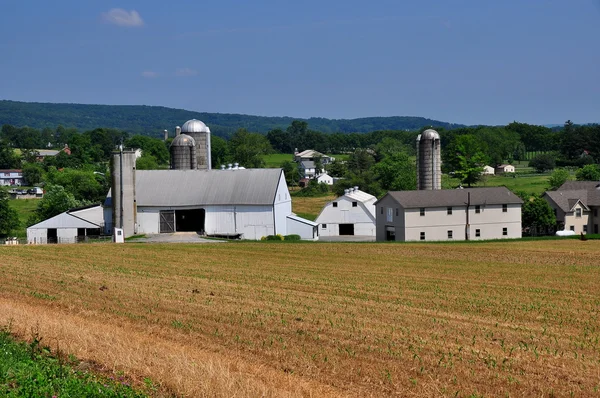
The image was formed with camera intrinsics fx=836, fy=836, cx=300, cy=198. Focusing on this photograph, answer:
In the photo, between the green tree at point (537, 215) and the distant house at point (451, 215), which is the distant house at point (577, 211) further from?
the distant house at point (451, 215)

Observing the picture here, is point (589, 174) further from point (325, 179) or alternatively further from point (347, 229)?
point (325, 179)

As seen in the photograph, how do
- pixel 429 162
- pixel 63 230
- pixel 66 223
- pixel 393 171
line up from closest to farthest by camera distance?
pixel 63 230 → pixel 66 223 → pixel 429 162 → pixel 393 171

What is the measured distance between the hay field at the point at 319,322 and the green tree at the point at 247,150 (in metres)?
112

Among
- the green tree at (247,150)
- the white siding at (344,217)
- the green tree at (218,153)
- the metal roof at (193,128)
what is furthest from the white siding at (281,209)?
the green tree at (218,153)

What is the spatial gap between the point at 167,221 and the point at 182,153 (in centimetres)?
917

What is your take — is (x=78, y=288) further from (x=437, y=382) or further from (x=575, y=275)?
(x=575, y=275)

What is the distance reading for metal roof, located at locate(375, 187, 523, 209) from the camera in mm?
60322

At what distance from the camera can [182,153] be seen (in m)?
65.2

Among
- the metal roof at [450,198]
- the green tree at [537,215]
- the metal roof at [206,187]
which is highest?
the metal roof at [206,187]

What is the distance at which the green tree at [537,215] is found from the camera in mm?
66062

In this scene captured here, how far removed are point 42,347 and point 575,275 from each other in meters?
21.7

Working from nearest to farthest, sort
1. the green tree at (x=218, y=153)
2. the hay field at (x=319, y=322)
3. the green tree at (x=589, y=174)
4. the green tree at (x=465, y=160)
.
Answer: the hay field at (x=319, y=322), the green tree at (x=589, y=174), the green tree at (x=465, y=160), the green tree at (x=218, y=153)

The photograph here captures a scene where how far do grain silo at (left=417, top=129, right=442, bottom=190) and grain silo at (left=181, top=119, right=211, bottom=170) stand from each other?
60.7ft

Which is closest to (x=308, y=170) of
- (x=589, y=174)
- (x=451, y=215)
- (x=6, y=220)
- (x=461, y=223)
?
(x=589, y=174)
